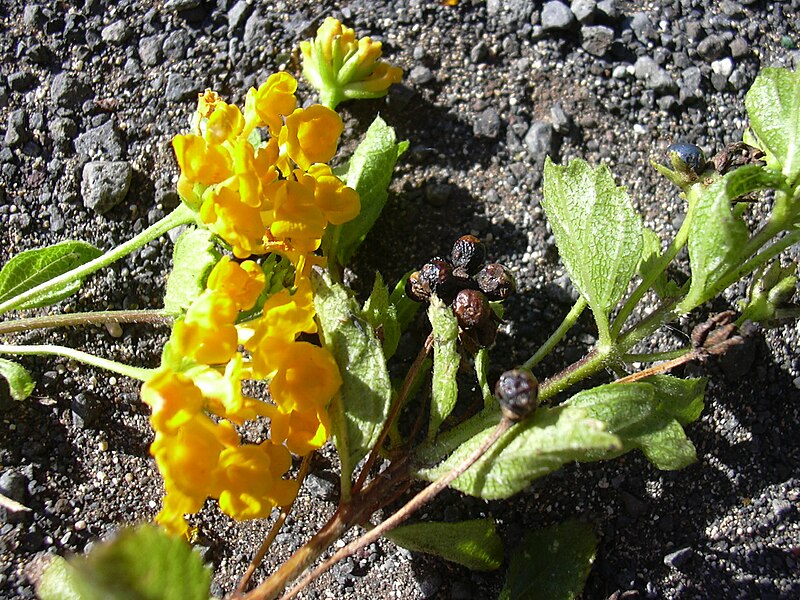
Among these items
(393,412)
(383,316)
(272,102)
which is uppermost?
(272,102)

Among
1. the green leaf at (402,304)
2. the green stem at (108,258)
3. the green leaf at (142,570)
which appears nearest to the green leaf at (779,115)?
the green leaf at (402,304)

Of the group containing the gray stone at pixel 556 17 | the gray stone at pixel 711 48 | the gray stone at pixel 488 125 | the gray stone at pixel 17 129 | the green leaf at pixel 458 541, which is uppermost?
the gray stone at pixel 556 17

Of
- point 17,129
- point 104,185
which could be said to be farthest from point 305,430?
point 17,129

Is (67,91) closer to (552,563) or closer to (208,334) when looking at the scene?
(208,334)

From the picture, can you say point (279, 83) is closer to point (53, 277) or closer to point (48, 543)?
point (53, 277)

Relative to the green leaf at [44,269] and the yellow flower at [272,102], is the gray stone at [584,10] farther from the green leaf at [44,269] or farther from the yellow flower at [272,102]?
the green leaf at [44,269]

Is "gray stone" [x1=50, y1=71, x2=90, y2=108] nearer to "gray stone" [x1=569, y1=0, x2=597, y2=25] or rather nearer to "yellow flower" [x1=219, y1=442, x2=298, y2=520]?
"yellow flower" [x1=219, y1=442, x2=298, y2=520]

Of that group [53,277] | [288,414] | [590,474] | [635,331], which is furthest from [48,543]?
[635,331]
